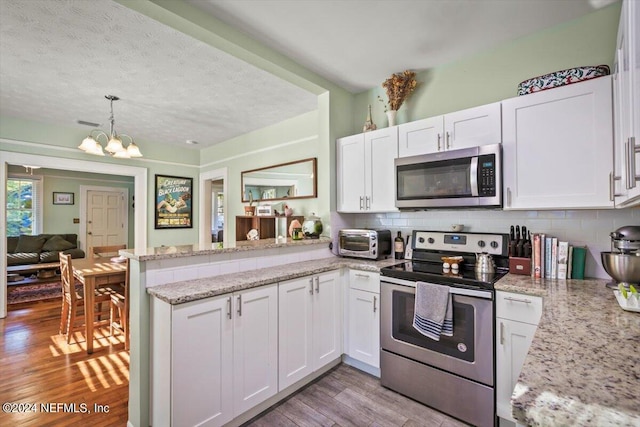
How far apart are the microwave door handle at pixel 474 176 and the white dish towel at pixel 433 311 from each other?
72 centimetres

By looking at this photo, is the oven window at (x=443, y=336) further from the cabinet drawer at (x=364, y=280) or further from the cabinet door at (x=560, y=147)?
the cabinet door at (x=560, y=147)

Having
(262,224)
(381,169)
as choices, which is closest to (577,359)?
(381,169)

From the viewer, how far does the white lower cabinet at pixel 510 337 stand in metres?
1.72

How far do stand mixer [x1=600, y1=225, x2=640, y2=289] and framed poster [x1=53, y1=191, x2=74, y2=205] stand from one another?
926 cm

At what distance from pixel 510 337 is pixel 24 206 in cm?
913

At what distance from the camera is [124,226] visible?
7.72m

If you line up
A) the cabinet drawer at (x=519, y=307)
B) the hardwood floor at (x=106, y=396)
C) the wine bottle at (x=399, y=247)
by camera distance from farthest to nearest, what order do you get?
the wine bottle at (x=399, y=247), the hardwood floor at (x=106, y=396), the cabinet drawer at (x=519, y=307)

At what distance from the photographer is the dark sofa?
5.87 m

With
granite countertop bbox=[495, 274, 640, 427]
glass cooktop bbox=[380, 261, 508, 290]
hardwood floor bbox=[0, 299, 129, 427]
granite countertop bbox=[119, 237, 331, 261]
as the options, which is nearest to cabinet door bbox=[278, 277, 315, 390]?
granite countertop bbox=[119, 237, 331, 261]

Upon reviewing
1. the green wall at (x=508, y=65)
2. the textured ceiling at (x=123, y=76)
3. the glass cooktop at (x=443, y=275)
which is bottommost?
the glass cooktop at (x=443, y=275)

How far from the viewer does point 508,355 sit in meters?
1.77

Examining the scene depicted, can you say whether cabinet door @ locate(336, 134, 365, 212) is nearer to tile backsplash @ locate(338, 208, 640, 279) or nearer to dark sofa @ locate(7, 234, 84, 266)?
tile backsplash @ locate(338, 208, 640, 279)

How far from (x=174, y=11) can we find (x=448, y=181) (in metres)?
2.20

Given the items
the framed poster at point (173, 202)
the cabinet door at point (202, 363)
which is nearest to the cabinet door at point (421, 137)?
the cabinet door at point (202, 363)
